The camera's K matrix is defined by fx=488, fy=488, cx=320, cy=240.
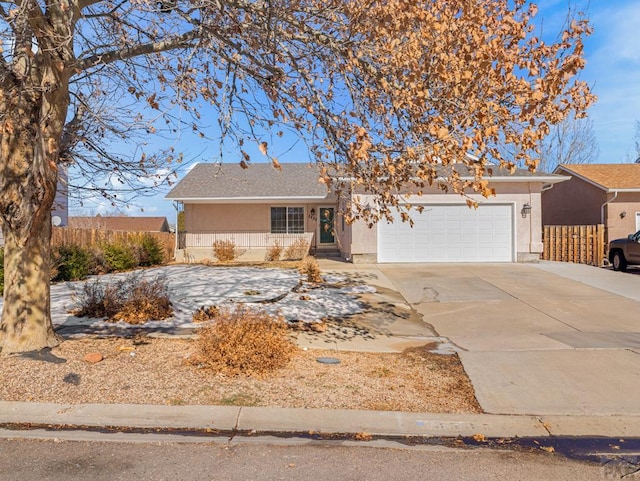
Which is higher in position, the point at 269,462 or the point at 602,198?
the point at 602,198

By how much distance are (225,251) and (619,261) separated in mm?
15727

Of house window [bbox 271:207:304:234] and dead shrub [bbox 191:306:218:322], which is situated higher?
house window [bbox 271:207:304:234]

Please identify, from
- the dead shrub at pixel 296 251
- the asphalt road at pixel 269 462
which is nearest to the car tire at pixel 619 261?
the dead shrub at pixel 296 251

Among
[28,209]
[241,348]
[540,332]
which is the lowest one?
[540,332]

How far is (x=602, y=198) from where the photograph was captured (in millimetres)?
21906

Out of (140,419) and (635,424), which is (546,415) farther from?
(140,419)

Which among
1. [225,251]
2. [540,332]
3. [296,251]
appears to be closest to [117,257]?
[225,251]

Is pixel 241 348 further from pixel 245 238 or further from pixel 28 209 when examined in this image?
pixel 245 238

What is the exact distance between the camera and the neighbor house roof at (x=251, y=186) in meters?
22.9

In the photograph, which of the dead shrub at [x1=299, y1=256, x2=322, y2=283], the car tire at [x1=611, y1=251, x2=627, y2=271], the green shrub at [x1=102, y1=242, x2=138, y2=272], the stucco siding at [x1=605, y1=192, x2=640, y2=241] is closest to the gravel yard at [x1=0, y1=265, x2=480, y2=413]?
the dead shrub at [x1=299, y1=256, x2=322, y2=283]

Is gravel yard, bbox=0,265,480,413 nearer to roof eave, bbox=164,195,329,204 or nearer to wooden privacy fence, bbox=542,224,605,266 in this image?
wooden privacy fence, bbox=542,224,605,266

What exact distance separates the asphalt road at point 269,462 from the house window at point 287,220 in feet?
64.6

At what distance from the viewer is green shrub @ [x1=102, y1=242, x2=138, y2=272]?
1706 centimetres

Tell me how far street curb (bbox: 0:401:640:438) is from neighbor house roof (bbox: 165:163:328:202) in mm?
17793
